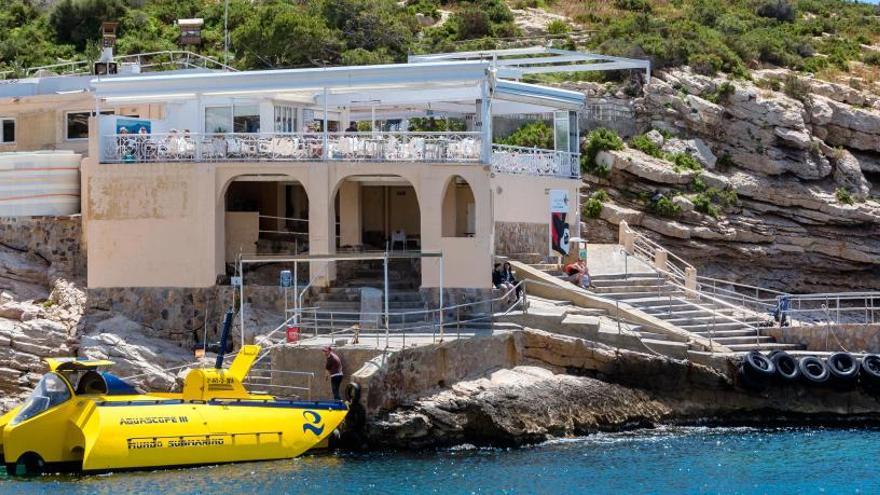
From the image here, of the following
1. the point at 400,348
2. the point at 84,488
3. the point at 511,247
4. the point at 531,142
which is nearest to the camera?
the point at 84,488

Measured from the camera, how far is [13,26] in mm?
80562

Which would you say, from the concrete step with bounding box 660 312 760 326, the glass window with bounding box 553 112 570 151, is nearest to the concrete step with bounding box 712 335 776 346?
the concrete step with bounding box 660 312 760 326

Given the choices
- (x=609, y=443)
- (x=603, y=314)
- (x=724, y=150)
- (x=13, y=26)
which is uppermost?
(x=13, y=26)

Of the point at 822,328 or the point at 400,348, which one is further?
the point at 822,328

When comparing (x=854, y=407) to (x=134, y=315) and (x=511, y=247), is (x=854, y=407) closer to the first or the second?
(x=511, y=247)

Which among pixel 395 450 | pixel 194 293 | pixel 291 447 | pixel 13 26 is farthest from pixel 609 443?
pixel 13 26

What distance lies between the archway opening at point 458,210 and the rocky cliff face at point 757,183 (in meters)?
10.7

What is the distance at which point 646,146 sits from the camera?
2231 inches

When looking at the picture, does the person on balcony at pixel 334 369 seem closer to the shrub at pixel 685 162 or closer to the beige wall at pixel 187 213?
the beige wall at pixel 187 213

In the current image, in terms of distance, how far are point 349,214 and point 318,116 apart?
5573 mm

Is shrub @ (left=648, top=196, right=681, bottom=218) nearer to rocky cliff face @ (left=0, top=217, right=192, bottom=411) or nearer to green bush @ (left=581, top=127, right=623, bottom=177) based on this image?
green bush @ (left=581, top=127, right=623, bottom=177)

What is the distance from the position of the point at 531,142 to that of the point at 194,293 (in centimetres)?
1694

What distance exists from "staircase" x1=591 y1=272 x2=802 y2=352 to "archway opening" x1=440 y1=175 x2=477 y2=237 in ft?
12.7

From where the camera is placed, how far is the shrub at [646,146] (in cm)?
5659
